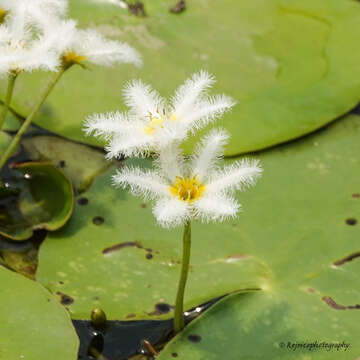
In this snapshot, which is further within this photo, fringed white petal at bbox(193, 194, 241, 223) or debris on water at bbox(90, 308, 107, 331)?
debris on water at bbox(90, 308, 107, 331)

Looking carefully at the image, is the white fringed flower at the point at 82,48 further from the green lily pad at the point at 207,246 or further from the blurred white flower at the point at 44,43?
the green lily pad at the point at 207,246

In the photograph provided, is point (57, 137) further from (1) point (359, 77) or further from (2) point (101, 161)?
(1) point (359, 77)

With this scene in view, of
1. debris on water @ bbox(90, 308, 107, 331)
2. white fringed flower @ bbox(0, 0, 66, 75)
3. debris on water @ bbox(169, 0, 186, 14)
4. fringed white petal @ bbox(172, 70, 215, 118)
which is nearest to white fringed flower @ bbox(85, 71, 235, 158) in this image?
fringed white petal @ bbox(172, 70, 215, 118)

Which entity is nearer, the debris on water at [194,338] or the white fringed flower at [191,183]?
the white fringed flower at [191,183]

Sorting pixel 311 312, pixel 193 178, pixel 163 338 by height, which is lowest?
pixel 163 338

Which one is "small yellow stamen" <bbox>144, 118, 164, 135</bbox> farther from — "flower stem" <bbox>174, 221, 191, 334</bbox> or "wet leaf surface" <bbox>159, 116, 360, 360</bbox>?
"wet leaf surface" <bbox>159, 116, 360, 360</bbox>

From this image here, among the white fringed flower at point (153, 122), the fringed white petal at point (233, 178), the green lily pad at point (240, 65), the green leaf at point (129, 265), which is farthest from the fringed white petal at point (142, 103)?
the green lily pad at point (240, 65)

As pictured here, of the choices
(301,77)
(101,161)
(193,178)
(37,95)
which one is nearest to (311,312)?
(193,178)
